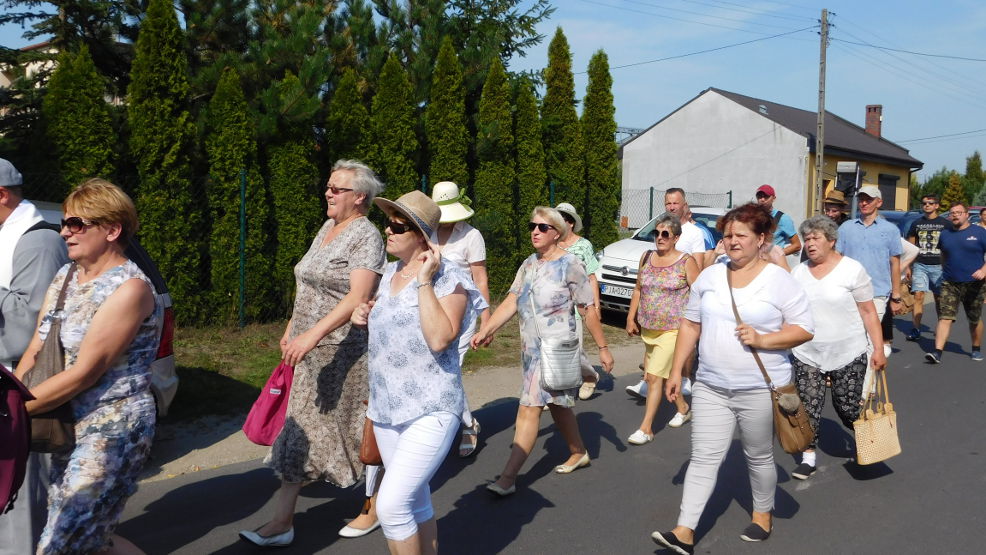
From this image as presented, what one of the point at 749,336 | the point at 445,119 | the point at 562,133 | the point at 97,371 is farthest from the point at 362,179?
the point at 562,133

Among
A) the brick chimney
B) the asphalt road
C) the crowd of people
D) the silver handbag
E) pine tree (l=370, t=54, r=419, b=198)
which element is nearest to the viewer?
the crowd of people

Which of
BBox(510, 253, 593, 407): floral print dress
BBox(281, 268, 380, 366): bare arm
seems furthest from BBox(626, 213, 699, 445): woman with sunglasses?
BBox(281, 268, 380, 366): bare arm

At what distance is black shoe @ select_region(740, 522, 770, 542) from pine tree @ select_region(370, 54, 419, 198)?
838 centimetres

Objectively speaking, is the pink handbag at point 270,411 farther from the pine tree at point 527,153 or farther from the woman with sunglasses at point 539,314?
the pine tree at point 527,153

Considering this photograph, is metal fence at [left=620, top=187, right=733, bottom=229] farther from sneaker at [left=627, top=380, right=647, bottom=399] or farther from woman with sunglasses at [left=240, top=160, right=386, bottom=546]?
woman with sunglasses at [left=240, top=160, right=386, bottom=546]

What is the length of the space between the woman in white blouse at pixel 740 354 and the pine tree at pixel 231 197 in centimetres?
695

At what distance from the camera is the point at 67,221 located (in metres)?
2.98

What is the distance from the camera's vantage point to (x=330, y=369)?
417cm

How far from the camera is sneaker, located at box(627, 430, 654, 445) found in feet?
20.7

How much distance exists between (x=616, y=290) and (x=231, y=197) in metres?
5.41

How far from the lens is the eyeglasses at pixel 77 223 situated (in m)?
2.98

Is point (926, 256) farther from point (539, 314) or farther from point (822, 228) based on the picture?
point (539, 314)

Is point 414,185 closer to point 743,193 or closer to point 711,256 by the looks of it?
point 711,256

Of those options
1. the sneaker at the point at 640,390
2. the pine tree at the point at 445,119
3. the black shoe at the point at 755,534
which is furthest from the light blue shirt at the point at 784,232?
the pine tree at the point at 445,119
